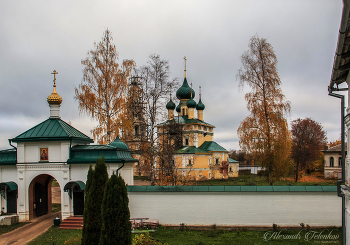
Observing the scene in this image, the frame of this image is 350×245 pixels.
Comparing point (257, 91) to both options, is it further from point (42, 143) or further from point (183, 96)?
point (183, 96)

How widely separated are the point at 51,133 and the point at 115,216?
324 inches

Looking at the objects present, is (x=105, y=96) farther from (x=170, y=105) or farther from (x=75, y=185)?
(x=170, y=105)

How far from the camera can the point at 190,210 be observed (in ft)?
41.3

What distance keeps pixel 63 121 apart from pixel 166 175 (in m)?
→ 7.45

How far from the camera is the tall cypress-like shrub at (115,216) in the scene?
847cm

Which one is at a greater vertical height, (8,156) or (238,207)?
(8,156)

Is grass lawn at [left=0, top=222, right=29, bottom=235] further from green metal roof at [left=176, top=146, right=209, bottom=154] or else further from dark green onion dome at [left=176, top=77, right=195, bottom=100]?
dark green onion dome at [left=176, top=77, right=195, bottom=100]

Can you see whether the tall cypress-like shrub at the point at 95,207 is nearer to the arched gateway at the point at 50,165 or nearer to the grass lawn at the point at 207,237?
the grass lawn at the point at 207,237

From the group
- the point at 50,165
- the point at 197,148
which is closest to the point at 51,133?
the point at 50,165

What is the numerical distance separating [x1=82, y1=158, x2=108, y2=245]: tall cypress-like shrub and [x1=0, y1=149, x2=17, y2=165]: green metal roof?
7.60 meters

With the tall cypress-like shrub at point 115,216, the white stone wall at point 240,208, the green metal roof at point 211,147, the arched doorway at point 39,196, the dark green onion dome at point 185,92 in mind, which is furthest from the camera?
the dark green onion dome at point 185,92

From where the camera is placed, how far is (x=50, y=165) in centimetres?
1496

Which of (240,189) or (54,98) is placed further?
(54,98)

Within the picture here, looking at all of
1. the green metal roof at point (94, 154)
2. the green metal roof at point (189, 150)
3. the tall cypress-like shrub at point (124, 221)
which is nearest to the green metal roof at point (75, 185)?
the green metal roof at point (94, 154)
